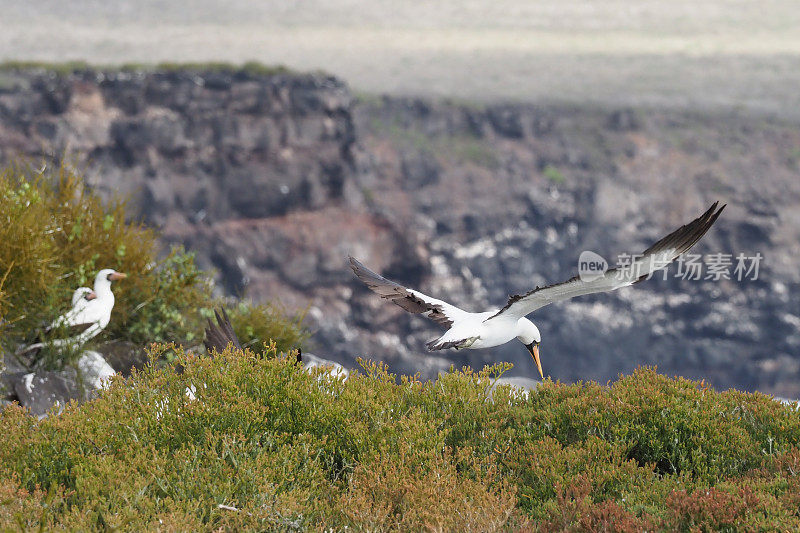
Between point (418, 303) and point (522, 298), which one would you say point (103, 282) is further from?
point (522, 298)

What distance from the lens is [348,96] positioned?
124250 millimetres

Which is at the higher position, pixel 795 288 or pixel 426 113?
pixel 426 113

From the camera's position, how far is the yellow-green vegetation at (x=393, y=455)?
5.67 meters

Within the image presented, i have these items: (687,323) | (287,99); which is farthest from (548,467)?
(687,323)

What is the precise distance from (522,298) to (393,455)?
1.73 m

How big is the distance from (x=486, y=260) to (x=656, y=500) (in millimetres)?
151889

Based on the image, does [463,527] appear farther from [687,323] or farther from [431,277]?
[687,323]

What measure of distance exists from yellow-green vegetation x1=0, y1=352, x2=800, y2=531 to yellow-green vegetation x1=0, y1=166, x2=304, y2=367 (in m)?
3.46

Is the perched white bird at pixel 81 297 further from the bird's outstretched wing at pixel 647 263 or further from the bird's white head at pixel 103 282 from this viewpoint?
the bird's outstretched wing at pixel 647 263

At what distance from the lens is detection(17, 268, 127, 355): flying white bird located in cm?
1015

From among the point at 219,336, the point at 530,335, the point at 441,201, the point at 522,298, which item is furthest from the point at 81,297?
the point at 441,201

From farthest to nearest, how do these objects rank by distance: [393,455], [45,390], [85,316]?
[85,316] < [45,390] < [393,455]

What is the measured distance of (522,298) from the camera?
22.0 ft

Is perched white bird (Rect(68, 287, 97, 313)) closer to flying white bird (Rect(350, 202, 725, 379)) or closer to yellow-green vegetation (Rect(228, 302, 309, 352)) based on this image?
yellow-green vegetation (Rect(228, 302, 309, 352))
